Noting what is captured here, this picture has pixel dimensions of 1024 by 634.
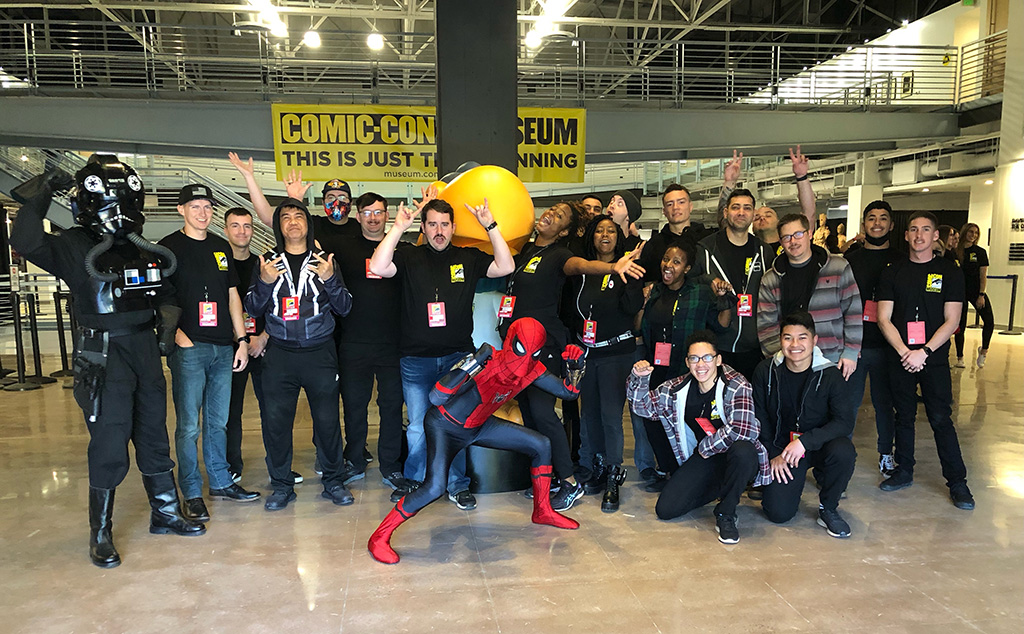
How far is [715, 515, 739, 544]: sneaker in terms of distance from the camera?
11.6ft

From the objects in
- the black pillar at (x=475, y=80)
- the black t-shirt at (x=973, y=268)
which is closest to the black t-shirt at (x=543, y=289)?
the black pillar at (x=475, y=80)

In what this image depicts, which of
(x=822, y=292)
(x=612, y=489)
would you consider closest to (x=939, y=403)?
(x=822, y=292)

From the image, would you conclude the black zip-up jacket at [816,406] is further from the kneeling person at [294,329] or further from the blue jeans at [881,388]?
the kneeling person at [294,329]

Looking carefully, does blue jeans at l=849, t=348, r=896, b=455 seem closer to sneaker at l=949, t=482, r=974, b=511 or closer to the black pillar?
sneaker at l=949, t=482, r=974, b=511

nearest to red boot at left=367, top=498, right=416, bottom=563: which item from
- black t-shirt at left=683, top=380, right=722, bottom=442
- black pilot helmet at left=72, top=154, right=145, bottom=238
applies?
black t-shirt at left=683, top=380, right=722, bottom=442

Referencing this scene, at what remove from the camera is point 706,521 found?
3.84 metres

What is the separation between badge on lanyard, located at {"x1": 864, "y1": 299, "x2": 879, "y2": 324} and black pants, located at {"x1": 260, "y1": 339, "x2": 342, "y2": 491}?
3360 mm

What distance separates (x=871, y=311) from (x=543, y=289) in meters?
2.19

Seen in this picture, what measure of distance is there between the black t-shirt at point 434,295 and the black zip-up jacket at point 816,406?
5.74 ft

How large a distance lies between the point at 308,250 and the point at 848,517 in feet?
11.2

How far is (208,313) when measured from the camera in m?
3.90

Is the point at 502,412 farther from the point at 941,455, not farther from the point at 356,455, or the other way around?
the point at 941,455

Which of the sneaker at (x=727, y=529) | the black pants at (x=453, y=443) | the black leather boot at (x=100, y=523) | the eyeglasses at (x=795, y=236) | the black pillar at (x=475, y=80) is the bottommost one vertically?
the sneaker at (x=727, y=529)

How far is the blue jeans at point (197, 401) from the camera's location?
3.91 meters
